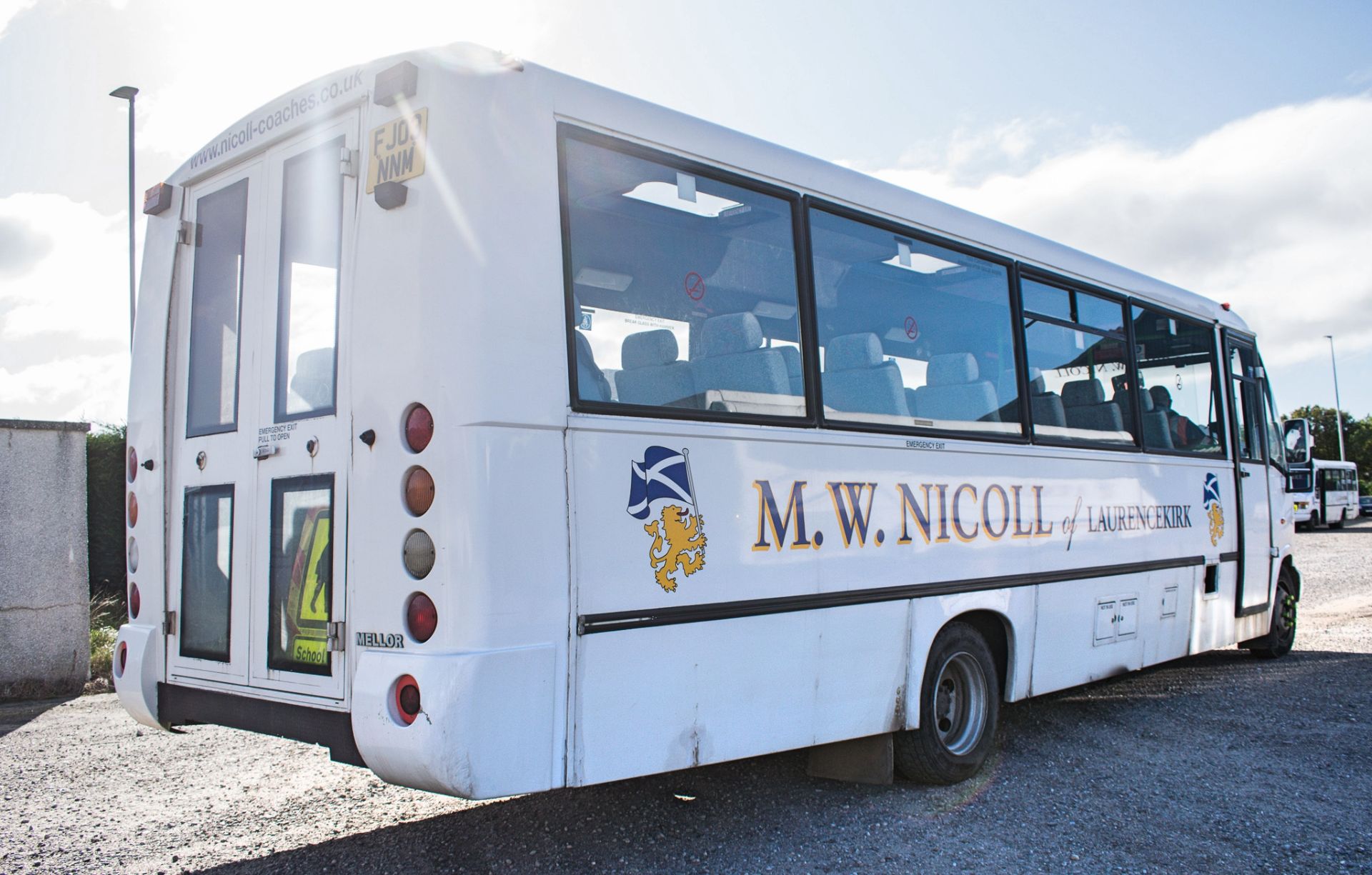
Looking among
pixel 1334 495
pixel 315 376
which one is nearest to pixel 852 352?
pixel 315 376

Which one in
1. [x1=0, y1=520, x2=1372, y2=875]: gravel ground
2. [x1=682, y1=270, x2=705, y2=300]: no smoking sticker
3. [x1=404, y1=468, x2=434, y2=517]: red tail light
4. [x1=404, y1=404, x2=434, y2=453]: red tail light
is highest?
[x1=682, y1=270, x2=705, y2=300]: no smoking sticker

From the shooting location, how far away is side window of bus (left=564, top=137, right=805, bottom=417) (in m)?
4.01

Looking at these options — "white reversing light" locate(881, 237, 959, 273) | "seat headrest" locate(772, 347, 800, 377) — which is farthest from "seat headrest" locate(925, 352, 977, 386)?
"seat headrest" locate(772, 347, 800, 377)

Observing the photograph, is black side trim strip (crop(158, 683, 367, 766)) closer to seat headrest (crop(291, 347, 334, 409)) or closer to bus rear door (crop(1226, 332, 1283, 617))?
seat headrest (crop(291, 347, 334, 409))

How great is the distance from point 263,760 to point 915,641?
3.86 meters

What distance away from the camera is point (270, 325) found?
436 centimetres

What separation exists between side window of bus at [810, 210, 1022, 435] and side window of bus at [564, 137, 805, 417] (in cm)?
28

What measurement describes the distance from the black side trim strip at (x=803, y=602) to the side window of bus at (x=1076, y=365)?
871mm

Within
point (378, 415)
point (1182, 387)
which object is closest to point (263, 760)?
point (378, 415)

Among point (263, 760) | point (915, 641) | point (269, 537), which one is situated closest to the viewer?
point (269, 537)

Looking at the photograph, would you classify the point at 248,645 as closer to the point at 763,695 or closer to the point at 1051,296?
the point at 763,695

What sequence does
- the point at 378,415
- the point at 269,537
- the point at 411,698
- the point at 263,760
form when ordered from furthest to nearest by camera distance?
the point at 263,760 → the point at 269,537 → the point at 378,415 → the point at 411,698

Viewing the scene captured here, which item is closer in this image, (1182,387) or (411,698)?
(411,698)

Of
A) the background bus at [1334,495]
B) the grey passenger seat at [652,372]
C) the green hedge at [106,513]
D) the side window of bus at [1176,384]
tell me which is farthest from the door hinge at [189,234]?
the background bus at [1334,495]
